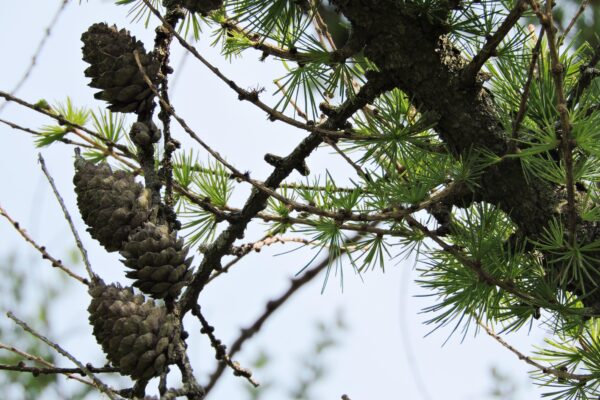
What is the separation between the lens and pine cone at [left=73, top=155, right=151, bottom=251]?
0.81 metres

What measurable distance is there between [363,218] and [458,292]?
0.19m

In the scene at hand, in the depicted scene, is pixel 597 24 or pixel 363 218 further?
pixel 597 24

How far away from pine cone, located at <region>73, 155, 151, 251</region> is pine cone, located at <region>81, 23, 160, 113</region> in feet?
0.37

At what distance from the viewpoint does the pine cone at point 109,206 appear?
0.81 m

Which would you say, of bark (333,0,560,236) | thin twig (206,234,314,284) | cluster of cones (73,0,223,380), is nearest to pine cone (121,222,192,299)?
cluster of cones (73,0,223,380)

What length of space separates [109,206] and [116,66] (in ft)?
0.62

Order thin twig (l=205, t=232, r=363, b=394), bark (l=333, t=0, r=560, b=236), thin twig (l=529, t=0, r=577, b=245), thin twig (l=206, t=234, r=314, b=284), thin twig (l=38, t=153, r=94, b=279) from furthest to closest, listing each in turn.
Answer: thin twig (l=205, t=232, r=363, b=394) < thin twig (l=206, t=234, r=314, b=284) < bark (l=333, t=0, r=560, b=236) < thin twig (l=38, t=153, r=94, b=279) < thin twig (l=529, t=0, r=577, b=245)

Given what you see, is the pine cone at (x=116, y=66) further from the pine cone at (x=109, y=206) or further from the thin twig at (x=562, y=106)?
the thin twig at (x=562, y=106)

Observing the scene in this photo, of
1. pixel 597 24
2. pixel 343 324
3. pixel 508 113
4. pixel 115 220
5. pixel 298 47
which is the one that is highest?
pixel 597 24

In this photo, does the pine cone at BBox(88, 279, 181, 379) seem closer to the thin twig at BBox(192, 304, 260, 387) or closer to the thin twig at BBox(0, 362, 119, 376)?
the thin twig at BBox(0, 362, 119, 376)

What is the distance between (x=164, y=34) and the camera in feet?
3.09

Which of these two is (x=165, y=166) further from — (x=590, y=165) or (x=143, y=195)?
(x=590, y=165)

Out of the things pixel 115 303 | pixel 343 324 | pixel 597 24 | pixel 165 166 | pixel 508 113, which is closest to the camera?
pixel 115 303

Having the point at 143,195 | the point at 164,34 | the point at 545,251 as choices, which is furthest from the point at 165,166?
the point at 545,251
